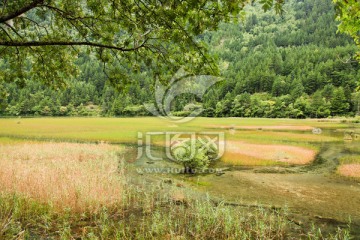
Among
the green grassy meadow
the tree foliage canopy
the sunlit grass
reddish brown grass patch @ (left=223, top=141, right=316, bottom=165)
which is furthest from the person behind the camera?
the green grassy meadow

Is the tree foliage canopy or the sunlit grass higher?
the tree foliage canopy

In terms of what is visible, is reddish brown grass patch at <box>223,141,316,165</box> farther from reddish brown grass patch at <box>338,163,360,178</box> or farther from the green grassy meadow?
the green grassy meadow

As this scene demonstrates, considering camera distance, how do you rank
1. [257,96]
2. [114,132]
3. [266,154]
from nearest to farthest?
[266,154]
[114,132]
[257,96]

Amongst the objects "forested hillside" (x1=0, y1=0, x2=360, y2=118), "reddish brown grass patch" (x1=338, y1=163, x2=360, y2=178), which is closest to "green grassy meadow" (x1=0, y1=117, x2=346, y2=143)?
"reddish brown grass patch" (x1=338, y1=163, x2=360, y2=178)

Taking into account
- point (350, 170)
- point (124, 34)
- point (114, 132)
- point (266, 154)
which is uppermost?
point (124, 34)

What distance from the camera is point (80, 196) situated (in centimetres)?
1147

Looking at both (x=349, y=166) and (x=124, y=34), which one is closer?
(x=124, y=34)

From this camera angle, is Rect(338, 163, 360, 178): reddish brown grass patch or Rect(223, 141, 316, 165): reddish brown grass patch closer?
Rect(338, 163, 360, 178): reddish brown grass patch

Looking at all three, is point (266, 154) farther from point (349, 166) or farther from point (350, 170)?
point (350, 170)

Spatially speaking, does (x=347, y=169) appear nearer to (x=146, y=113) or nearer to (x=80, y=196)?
(x=80, y=196)

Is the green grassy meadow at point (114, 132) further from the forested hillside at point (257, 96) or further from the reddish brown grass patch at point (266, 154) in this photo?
the forested hillside at point (257, 96)

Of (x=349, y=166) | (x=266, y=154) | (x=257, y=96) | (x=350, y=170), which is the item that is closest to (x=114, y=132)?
(x=266, y=154)

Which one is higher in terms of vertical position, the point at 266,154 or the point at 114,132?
the point at 114,132

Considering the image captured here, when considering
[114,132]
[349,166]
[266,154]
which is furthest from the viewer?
[114,132]
